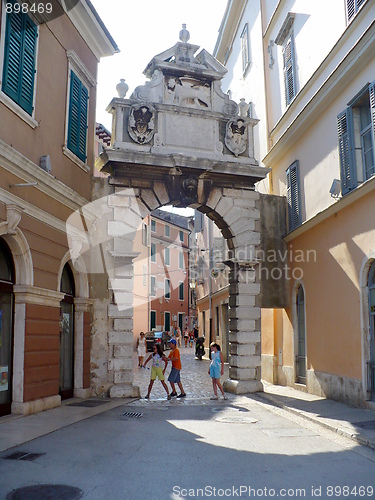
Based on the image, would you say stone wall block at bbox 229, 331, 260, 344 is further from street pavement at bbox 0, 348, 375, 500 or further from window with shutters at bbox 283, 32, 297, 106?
window with shutters at bbox 283, 32, 297, 106

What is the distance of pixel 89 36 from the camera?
13898 millimetres

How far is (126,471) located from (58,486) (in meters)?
0.88

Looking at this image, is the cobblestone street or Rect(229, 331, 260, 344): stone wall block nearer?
the cobblestone street

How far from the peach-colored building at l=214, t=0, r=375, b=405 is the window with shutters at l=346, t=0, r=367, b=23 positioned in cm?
2

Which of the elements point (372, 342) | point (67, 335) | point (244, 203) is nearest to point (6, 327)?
point (67, 335)

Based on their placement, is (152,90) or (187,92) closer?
(152,90)

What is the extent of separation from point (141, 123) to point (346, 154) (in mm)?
5559

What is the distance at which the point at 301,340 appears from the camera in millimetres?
14758

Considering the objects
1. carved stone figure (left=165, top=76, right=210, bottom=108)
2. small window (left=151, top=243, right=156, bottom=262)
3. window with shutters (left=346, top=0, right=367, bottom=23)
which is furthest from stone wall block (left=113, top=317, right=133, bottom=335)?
small window (left=151, top=243, right=156, bottom=262)

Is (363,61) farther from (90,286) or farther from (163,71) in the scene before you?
(90,286)

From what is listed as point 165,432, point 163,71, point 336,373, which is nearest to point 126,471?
point 165,432

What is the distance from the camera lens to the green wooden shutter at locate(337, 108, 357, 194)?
11320mm

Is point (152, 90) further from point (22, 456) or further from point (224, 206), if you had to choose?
point (22, 456)

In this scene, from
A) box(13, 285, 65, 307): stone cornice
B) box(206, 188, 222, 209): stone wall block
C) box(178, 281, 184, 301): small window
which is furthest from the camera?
box(178, 281, 184, 301): small window
